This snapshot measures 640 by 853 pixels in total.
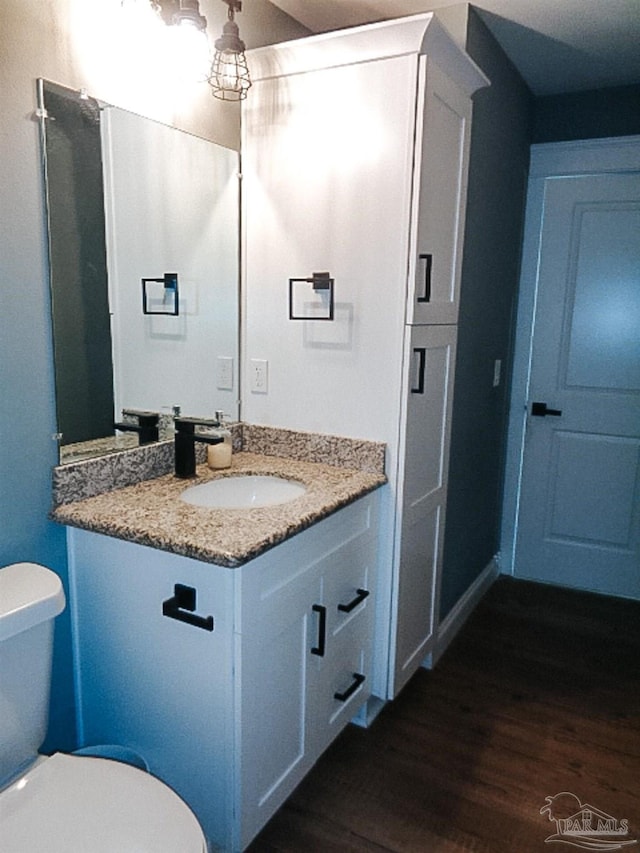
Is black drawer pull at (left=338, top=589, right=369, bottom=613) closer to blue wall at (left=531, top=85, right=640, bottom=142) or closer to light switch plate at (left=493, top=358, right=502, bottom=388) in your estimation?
light switch plate at (left=493, top=358, right=502, bottom=388)

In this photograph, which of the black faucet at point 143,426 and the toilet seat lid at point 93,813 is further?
the black faucet at point 143,426

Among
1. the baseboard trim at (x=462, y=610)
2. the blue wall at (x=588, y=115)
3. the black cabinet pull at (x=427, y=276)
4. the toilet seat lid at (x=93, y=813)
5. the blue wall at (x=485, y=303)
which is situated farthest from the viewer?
the blue wall at (x=588, y=115)

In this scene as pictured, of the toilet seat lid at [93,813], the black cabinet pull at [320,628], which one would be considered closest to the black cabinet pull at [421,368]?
the black cabinet pull at [320,628]

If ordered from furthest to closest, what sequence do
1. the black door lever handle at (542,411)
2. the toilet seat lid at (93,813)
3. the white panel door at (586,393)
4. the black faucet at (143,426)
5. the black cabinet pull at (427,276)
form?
the black door lever handle at (542,411), the white panel door at (586,393), the black cabinet pull at (427,276), the black faucet at (143,426), the toilet seat lid at (93,813)

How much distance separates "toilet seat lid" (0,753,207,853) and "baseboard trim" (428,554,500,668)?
1502 mm

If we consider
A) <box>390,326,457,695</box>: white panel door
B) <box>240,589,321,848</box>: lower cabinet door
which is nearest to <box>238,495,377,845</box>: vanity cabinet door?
<box>240,589,321,848</box>: lower cabinet door

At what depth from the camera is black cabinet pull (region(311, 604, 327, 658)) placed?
161 centimetres

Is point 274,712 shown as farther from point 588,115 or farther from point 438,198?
point 588,115

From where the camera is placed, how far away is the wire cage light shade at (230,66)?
5.33 ft

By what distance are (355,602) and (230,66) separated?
160cm

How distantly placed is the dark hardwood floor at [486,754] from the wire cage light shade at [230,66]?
6.60ft

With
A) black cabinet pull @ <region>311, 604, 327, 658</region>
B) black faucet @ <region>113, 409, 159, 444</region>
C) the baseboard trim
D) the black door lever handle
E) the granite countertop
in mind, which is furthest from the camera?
the black door lever handle

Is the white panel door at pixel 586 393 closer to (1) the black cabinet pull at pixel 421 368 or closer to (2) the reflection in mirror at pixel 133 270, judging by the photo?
(1) the black cabinet pull at pixel 421 368

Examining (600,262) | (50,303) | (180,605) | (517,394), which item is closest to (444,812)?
(180,605)
